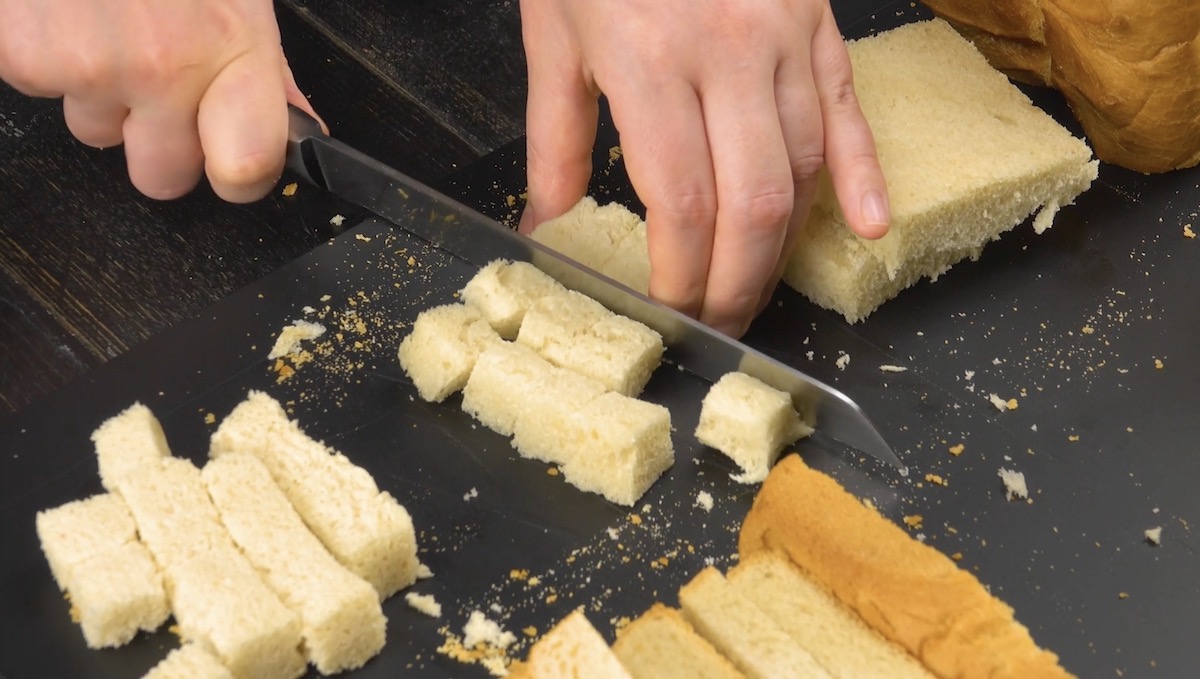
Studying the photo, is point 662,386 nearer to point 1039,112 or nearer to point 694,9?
point 694,9

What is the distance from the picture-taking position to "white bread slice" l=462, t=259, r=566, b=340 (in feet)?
8.32

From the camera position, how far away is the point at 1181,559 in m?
2.23

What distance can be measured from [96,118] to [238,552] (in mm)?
898

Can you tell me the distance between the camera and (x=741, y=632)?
2006mm

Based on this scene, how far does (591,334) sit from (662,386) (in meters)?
0.19

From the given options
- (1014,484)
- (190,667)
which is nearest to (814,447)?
(1014,484)

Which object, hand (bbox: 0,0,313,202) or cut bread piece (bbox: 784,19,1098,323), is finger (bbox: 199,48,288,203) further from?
cut bread piece (bbox: 784,19,1098,323)

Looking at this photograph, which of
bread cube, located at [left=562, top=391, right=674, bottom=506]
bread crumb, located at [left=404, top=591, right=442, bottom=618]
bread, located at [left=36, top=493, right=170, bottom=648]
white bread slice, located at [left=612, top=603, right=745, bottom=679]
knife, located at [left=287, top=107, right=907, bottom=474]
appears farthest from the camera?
knife, located at [left=287, top=107, right=907, bottom=474]

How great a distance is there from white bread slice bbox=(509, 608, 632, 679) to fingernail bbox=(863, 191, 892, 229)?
1.03 metres

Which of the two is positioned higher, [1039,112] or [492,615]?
[1039,112]

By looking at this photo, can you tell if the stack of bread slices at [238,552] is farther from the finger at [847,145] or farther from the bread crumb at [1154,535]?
the bread crumb at [1154,535]

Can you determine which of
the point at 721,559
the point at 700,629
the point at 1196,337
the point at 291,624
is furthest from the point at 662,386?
the point at 1196,337

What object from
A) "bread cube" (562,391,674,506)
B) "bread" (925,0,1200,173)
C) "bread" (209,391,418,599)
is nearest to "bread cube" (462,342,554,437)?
"bread cube" (562,391,674,506)

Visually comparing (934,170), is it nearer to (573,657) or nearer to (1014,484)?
(1014,484)
